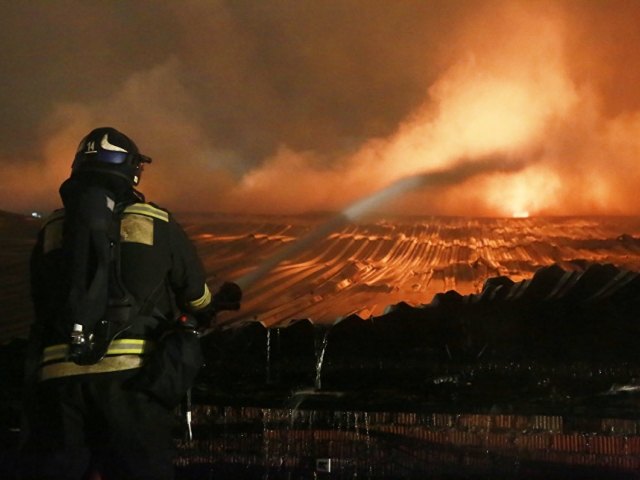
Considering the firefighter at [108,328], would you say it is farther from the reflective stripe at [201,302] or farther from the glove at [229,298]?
the glove at [229,298]

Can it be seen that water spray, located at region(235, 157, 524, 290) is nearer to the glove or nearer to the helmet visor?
the glove

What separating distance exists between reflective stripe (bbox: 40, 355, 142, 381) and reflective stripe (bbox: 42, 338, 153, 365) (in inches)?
0.7

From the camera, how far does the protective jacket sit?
2.41 meters

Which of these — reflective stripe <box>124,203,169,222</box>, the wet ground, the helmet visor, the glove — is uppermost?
the helmet visor

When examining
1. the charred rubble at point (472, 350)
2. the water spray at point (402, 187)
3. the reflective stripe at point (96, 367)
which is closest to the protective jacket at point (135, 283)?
the reflective stripe at point (96, 367)

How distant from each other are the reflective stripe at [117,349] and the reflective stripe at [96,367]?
2cm

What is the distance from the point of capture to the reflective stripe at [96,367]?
2.39 meters

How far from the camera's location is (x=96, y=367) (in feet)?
7.85

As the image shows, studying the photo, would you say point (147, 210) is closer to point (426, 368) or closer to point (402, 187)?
point (426, 368)

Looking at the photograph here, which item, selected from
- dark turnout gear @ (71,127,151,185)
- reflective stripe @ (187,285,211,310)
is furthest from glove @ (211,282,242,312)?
dark turnout gear @ (71,127,151,185)

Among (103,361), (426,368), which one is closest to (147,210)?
(103,361)

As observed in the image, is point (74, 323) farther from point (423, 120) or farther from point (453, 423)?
point (423, 120)

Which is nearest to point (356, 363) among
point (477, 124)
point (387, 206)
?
point (387, 206)

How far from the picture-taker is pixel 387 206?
414 centimetres
